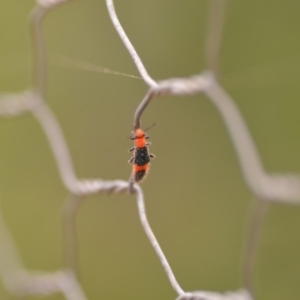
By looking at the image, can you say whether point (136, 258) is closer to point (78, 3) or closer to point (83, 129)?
point (83, 129)

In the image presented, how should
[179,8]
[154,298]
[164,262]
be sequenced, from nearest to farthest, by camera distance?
[164,262], [154,298], [179,8]

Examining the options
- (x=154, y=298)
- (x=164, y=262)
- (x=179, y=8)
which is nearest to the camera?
(x=164, y=262)

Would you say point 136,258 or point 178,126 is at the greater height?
point 178,126

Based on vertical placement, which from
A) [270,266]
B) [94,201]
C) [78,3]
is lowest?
[270,266]

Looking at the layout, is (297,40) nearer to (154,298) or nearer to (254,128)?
(254,128)

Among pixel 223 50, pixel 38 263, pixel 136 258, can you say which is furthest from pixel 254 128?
pixel 38 263

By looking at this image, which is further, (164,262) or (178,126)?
(178,126)
